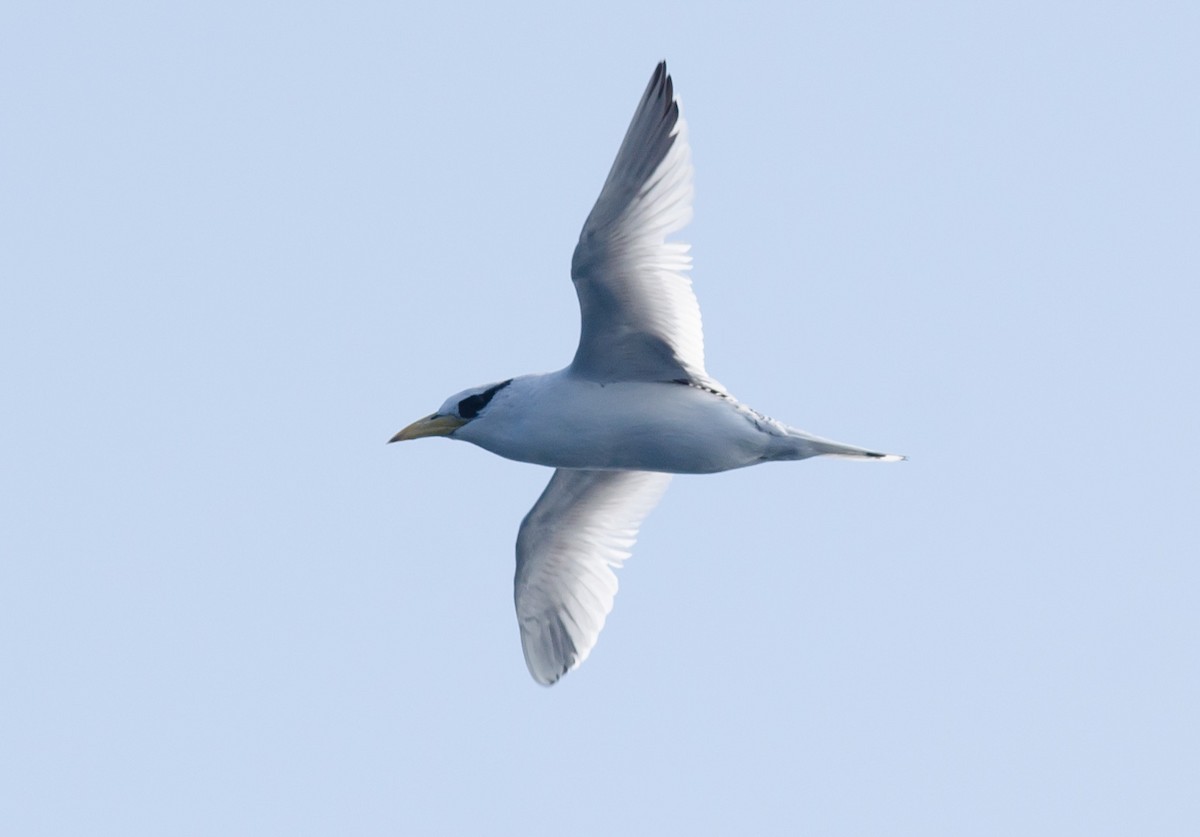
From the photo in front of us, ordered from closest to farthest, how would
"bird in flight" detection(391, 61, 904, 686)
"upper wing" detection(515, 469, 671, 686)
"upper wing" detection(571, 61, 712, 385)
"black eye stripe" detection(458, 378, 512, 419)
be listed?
"upper wing" detection(571, 61, 712, 385), "bird in flight" detection(391, 61, 904, 686), "black eye stripe" detection(458, 378, 512, 419), "upper wing" detection(515, 469, 671, 686)

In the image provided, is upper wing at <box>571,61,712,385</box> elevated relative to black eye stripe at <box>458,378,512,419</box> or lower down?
elevated

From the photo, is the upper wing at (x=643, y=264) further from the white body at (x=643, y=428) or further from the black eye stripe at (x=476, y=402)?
the black eye stripe at (x=476, y=402)

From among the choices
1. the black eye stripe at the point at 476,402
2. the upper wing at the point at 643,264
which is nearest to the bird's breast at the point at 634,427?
the upper wing at the point at 643,264

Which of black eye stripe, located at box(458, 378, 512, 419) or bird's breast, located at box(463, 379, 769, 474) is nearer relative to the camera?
bird's breast, located at box(463, 379, 769, 474)

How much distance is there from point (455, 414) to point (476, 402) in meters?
0.24

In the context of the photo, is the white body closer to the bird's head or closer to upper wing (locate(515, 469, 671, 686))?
the bird's head

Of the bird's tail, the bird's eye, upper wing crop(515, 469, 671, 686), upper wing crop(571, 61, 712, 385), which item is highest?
upper wing crop(571, 61, 712, 385)

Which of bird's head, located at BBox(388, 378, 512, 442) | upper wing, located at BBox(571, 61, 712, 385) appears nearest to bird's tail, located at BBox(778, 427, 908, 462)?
upper wing, located at BBox(571, 61, 712, 385)

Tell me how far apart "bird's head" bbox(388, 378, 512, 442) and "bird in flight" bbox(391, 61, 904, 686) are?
1 cm

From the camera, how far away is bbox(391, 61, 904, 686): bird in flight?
13234 millimetres

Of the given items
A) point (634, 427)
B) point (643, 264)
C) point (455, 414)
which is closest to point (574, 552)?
point (455, 414)

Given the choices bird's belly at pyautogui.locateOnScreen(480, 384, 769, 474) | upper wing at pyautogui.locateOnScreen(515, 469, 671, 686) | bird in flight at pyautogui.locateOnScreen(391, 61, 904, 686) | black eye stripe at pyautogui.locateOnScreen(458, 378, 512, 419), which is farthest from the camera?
upper wing at pyautogui.locateOnScreen(515, 469, 671, 686)

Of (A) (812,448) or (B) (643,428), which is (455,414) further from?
(A) (812,448)

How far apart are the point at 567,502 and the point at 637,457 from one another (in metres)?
2.66
